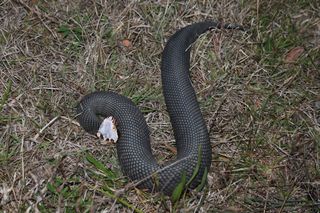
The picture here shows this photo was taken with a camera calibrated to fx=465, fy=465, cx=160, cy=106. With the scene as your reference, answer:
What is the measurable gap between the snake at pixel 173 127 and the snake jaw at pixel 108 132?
48mm

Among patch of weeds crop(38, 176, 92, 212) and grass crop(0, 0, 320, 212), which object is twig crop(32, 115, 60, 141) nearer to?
grass crop(0, 0, 320, 212)

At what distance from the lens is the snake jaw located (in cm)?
483

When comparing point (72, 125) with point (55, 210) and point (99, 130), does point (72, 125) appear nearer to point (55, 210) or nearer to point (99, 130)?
point (99, 130)

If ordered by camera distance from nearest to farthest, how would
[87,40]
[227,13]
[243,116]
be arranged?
[243,116] < [87,40] < [227,13]

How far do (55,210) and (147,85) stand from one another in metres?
1.94

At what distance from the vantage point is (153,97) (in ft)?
17.5

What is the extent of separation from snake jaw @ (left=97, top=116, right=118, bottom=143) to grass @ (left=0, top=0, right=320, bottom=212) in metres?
0.10

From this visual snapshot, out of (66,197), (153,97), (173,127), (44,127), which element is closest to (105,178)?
(66,197)

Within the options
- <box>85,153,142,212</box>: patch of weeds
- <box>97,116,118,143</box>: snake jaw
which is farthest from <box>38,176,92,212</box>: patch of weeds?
<box>97,116,118,143</box>: snake jaw

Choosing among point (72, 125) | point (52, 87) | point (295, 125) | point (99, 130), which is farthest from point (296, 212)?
point (52, 87)

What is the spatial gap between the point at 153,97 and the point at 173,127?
0.49m

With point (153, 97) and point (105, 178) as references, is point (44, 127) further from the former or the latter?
point (153, 97)

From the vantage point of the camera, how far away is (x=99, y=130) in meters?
4.88

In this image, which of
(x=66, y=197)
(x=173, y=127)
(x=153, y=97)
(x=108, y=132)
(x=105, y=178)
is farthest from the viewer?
(x=153, y=97)
